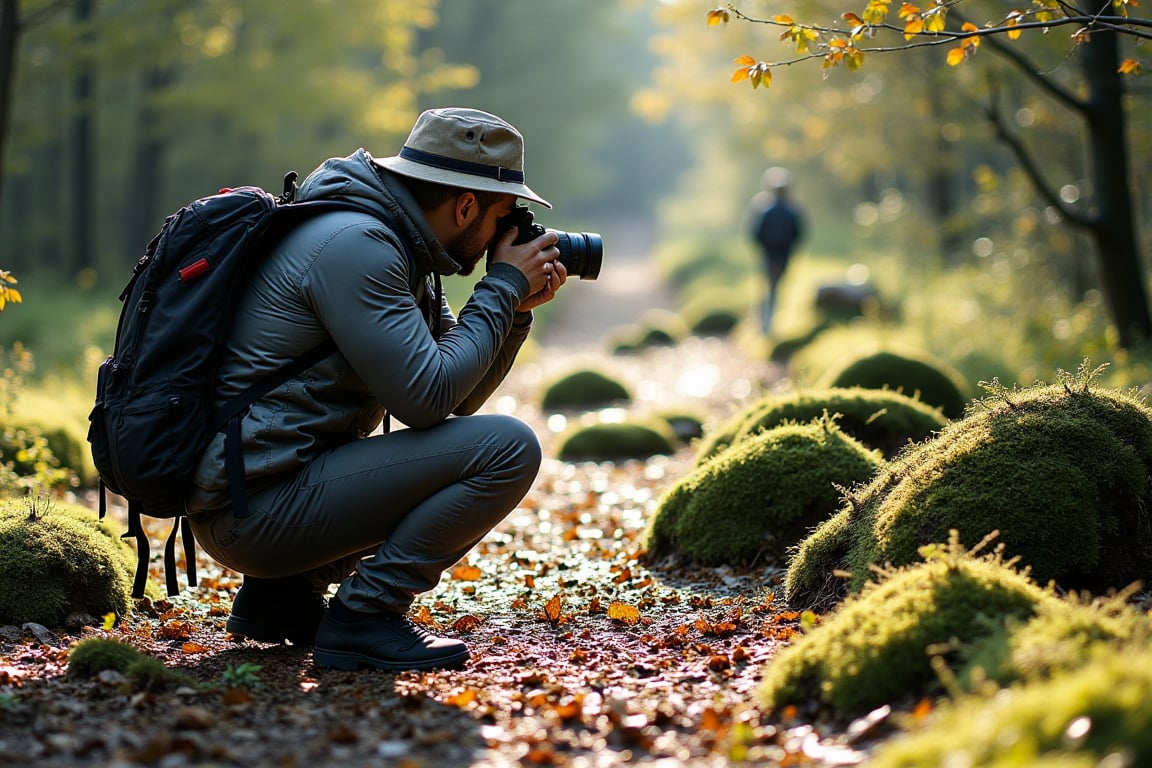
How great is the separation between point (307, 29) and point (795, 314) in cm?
961

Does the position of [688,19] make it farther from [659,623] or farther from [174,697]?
[174,697]

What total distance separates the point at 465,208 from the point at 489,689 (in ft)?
5.00

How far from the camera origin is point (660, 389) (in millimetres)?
13320

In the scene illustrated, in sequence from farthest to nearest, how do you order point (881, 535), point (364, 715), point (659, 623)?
point (659, 623)
point (881, 535)
point (364, 715)

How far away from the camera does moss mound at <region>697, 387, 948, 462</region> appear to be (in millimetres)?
5969

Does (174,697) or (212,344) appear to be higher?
(212,344)

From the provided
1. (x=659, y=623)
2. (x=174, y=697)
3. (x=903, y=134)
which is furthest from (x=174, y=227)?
(x=903, y=134)

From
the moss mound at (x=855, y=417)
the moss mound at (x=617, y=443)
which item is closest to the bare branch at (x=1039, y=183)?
the moss mound at (x=855, y=417)

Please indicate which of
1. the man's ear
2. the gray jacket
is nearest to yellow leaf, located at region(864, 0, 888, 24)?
the man's ear

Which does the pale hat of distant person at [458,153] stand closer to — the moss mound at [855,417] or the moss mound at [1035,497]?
the moss mound at [1035,497]

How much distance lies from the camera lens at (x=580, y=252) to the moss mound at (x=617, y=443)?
16.5 ft

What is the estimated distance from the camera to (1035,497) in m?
3.71

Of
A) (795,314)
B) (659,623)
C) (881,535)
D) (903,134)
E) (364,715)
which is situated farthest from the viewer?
(903,134)

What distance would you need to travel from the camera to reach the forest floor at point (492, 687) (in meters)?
2.75
